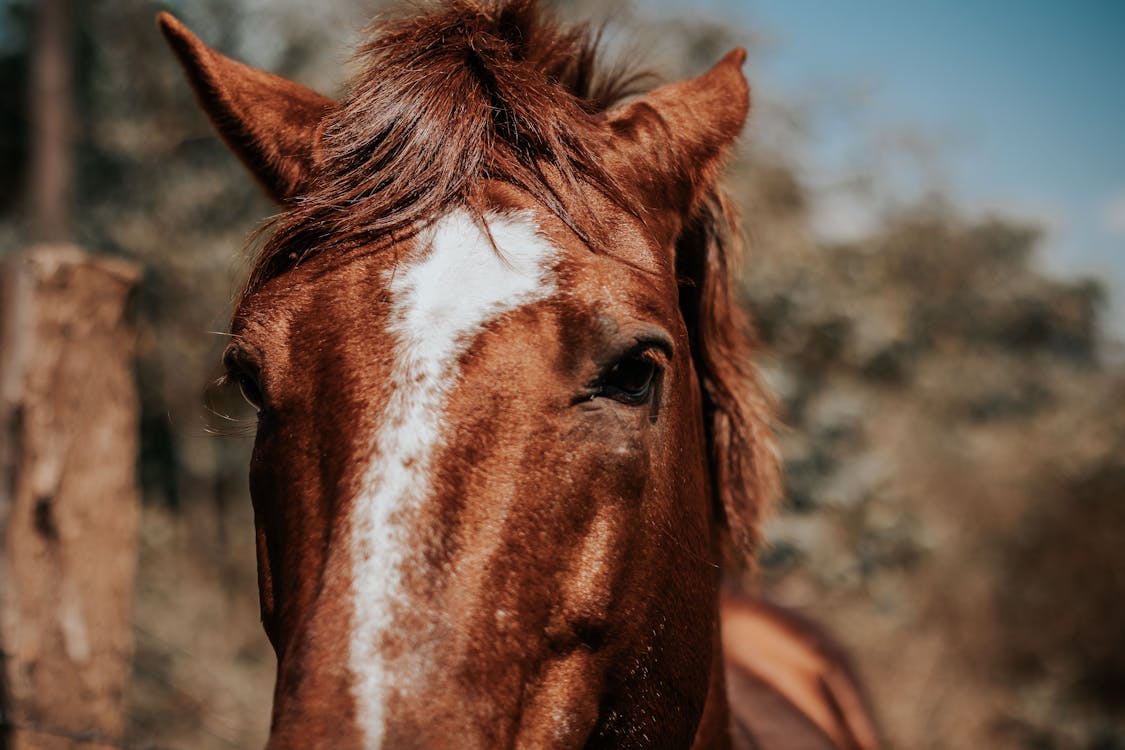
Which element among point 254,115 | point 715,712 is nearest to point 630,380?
point 715,712

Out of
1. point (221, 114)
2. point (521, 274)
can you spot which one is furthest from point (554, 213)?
point (221, 114)

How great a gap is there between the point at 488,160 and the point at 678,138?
0.52 m

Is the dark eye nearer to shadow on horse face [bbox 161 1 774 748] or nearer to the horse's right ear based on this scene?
shadow on horse face [bbox 161 1 774 748]

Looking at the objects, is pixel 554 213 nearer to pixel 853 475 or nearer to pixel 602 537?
pixel 602 537

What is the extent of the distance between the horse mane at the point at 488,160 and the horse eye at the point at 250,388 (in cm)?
21

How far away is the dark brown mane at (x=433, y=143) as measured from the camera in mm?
1639

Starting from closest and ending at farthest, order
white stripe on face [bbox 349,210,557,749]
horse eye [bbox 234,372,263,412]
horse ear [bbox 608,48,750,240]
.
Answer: white stripe on face [bbox 349,210,557,749]
horse eye [bbox 234,372,263,412]
horse ear [bbox 608,48,750,240]

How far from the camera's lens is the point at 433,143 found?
1.68 metres

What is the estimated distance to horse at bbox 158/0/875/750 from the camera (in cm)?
128

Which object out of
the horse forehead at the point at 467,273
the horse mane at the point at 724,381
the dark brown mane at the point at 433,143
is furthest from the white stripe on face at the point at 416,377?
the horse mane at the point at 724,381

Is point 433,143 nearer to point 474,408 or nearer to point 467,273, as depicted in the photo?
point 467,273

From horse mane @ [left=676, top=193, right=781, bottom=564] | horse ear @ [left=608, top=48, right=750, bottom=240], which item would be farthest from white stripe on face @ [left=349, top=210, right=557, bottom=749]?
horse mane @ [left=676, top=193, right=781, bottom=564]

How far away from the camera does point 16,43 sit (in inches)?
416

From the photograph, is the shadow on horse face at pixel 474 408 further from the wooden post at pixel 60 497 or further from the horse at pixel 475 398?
the wooden post at pixel 60 497
